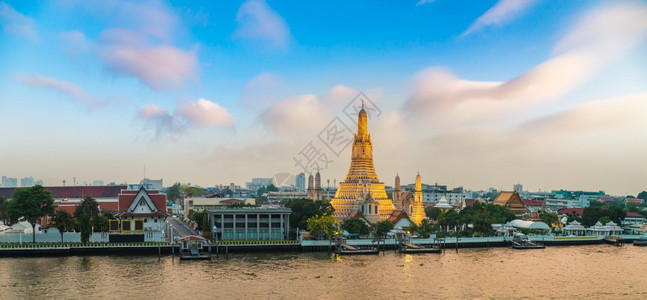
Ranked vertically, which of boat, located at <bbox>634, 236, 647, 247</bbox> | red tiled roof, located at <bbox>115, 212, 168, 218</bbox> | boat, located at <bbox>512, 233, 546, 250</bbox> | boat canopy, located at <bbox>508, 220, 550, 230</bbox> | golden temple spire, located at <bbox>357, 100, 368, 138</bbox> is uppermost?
golden temple spire, located at <bbox>357, 100, 368, 138</bbox>

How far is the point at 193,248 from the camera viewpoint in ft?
196

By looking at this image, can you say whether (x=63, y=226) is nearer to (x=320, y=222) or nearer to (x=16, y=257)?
(x=16, y=257)

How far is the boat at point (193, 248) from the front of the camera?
5688 cm

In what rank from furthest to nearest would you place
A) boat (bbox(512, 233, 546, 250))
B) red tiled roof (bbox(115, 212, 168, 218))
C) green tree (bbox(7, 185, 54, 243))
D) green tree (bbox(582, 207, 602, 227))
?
green tree (bbox(582, 207, 602, 227))
boat (bbox(512, 233, 546, 250))
red tiled roof (bbox(115, 212, 168, 218))
green tree (bbox(7, 185, 54, 243))

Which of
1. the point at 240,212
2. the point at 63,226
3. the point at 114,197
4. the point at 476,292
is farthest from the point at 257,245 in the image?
the point at 114,197

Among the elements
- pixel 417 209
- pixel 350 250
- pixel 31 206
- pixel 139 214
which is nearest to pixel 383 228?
pixel 350 250

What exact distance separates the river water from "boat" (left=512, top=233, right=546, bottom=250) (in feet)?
24.1

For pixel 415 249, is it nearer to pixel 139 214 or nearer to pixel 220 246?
pixel 220 246

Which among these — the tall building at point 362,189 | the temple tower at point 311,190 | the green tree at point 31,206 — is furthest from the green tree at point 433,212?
the green tree at point 31,206

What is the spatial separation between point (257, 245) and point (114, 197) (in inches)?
2727

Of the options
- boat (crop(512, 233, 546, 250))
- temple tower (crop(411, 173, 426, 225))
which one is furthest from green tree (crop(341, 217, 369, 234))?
temple tower (crop(411, 173, 426, 225))

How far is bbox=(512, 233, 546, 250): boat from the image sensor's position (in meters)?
71.0

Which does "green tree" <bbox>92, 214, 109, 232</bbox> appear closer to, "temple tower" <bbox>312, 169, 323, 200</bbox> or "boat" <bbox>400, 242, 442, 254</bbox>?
"boat" <bbox>400, 242, 442, 254</bbox>

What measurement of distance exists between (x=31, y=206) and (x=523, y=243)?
5975 cm
